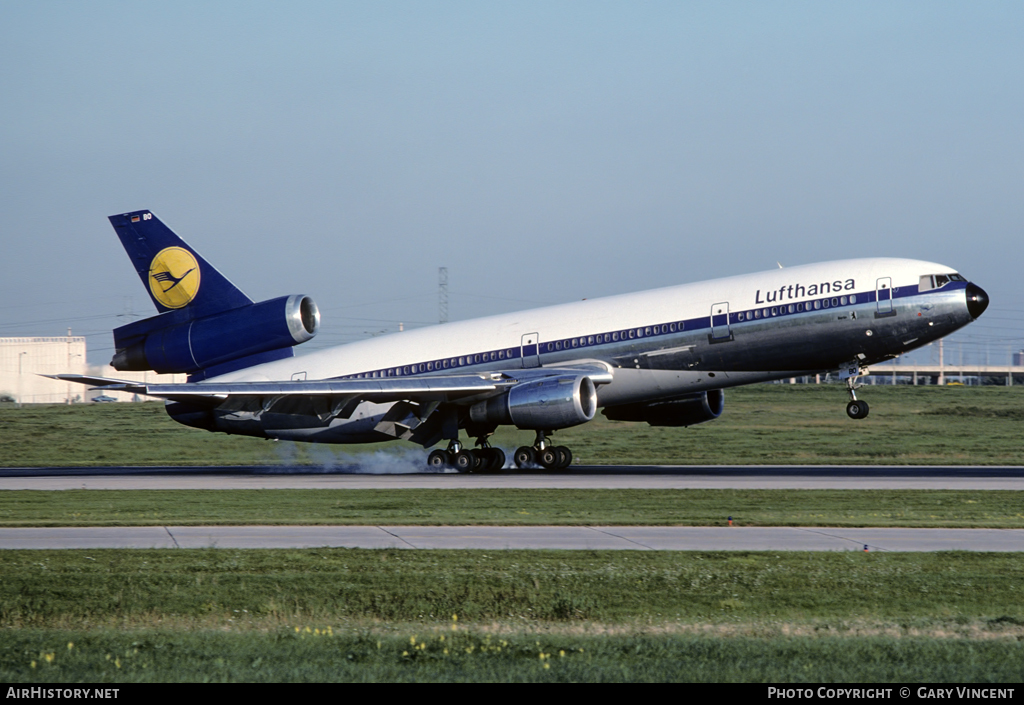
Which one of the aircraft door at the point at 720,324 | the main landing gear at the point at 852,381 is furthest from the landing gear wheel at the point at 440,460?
the main landing gear at the point at 852,381

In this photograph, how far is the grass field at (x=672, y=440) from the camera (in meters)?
43.1

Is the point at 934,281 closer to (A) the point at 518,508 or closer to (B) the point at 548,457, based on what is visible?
(B) the point at 548,457

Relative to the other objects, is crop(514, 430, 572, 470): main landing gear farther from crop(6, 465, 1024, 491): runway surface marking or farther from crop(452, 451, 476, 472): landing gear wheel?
crop(452, 451, 476, 472): landing gear wheel

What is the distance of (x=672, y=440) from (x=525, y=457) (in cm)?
1844

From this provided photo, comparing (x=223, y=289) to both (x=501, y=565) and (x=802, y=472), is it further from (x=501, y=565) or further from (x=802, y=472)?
(x=501, y=565)

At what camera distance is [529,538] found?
58.4 ft

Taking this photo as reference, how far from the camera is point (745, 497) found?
24.6 meters

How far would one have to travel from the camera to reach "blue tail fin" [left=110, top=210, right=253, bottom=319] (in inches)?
1475

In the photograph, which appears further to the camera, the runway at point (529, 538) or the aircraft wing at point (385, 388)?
the aircraft wing at point (385, 388)

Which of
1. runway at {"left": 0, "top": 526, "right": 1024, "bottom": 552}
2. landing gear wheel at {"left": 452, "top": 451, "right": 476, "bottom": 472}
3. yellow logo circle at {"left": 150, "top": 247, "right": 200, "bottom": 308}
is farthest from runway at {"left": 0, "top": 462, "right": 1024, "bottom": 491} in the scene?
runway at {"left": 0, "top": 526, "right": 1024, "bottom": 552}

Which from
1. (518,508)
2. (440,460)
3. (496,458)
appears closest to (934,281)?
(496,458)

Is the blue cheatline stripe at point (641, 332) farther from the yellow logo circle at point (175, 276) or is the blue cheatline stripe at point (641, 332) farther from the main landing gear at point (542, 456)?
the yellow logo circle at point (175, 276)

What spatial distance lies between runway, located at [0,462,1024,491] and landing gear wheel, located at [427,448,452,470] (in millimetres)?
441

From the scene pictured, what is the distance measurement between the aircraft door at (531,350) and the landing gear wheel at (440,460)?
4.10 m
